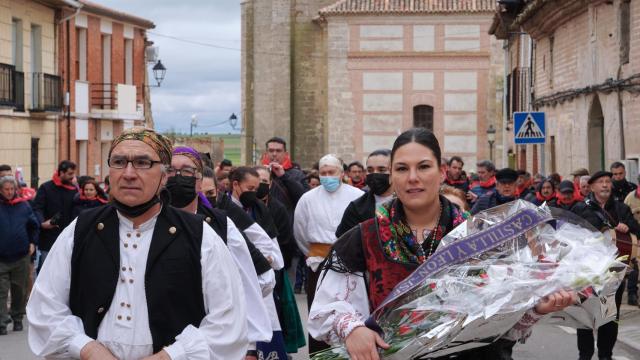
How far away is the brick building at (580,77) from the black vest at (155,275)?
16554mm

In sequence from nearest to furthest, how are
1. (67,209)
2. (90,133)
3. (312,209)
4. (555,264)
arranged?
(555,264) < (312,209) < (67,209) < (90,133)

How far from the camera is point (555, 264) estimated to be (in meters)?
4.41

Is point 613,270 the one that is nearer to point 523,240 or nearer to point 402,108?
point 523,240

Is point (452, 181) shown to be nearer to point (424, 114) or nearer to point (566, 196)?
point (566, 196)

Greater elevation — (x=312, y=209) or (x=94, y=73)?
(x=94, y=73)

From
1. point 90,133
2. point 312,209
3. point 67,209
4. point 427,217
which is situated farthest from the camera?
point 90,133

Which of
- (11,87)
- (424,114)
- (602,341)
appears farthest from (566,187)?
(424,114)

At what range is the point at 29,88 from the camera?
2991 cm

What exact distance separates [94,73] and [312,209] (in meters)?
25.2

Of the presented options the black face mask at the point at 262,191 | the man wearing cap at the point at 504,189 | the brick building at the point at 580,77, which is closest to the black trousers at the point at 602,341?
the black face mask at the point at 262,191

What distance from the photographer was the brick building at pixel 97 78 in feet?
109

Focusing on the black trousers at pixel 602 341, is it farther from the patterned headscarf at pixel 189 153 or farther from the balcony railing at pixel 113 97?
the balcony railing at pixel 113 97

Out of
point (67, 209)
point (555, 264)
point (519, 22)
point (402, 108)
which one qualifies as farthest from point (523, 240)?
point (402, 108)

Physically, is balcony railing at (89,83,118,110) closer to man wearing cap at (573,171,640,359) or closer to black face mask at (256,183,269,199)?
man wearing cap at (573,171,640,359)
